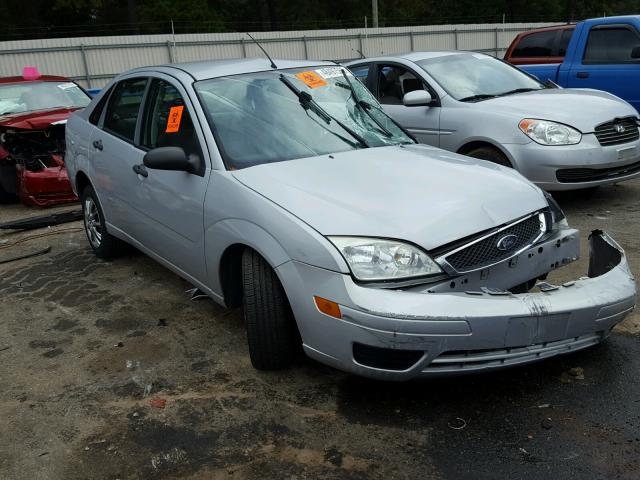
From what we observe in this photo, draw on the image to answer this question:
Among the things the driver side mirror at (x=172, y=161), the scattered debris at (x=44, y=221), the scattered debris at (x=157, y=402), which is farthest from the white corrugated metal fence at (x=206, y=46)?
the scattered debris at (x=157, y=402)

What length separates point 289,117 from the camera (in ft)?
13.1

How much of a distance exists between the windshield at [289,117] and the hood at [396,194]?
17cm

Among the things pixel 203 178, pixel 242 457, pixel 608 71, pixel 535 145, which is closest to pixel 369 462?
pixel 242 457

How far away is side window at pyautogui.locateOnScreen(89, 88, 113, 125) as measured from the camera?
17.4 feet

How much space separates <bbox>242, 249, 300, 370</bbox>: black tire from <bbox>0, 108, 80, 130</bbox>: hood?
5582 mm

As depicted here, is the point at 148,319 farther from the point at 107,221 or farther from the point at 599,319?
the point at 599,319

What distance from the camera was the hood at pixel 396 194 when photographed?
2.98m

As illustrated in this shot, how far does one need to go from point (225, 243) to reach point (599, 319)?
6.21ft

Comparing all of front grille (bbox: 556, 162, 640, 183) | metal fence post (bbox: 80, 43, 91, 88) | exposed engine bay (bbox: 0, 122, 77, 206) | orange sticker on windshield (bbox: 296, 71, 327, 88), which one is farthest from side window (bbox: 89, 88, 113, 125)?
metal fence post (bbox: 80, 43, 91, 88)

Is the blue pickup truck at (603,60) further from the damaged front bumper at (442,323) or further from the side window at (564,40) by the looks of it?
the damaged front bumper at (442,323)

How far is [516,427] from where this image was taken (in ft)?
9.36

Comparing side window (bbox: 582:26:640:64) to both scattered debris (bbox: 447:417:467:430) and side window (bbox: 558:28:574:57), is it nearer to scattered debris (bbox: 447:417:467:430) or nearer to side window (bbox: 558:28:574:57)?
side window (bbox: 558:28:574:57)

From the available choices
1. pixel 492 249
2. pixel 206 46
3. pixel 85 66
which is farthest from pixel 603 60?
pixel 85 66

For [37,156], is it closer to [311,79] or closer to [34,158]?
[34,158]
